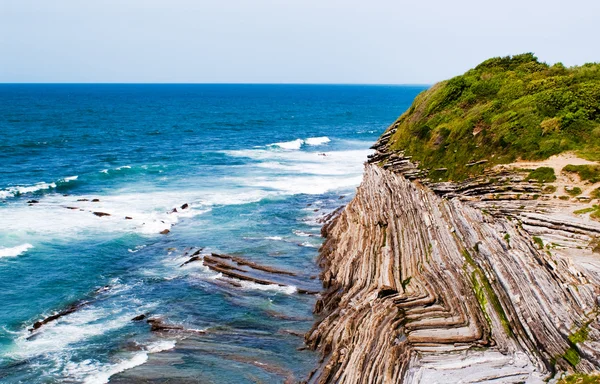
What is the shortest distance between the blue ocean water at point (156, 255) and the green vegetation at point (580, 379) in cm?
1180

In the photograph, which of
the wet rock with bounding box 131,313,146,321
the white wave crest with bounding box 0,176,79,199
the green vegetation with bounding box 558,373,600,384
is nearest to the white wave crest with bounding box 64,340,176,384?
the wet rock with bounding box 131,313,146,321

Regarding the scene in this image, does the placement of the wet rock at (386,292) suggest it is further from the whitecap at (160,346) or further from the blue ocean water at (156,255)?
the whitecap at (160,346)

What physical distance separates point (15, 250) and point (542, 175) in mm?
38827

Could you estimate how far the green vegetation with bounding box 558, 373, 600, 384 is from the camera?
1576cm

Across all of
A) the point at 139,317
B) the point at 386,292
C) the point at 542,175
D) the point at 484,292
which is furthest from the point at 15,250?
the point at 542,175

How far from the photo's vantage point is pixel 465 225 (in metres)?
26.2

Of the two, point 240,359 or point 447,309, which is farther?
point 240,359

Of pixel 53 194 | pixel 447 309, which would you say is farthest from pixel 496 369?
pixel 53 194

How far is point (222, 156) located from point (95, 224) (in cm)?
4036

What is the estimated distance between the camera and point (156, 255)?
41.0 meters

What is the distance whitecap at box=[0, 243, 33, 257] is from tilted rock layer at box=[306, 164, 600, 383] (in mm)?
24907

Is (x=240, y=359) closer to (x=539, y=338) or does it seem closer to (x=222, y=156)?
(x=539, y=338)

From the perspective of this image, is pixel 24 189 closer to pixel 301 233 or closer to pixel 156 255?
pixel 156 255

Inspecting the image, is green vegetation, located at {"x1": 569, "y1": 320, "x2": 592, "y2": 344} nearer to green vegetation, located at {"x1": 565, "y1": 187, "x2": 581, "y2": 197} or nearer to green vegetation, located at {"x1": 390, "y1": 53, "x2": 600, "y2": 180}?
green vegetation, located at {"x1": 565, "y1": 187, "x2": 581, "y2": 197}
